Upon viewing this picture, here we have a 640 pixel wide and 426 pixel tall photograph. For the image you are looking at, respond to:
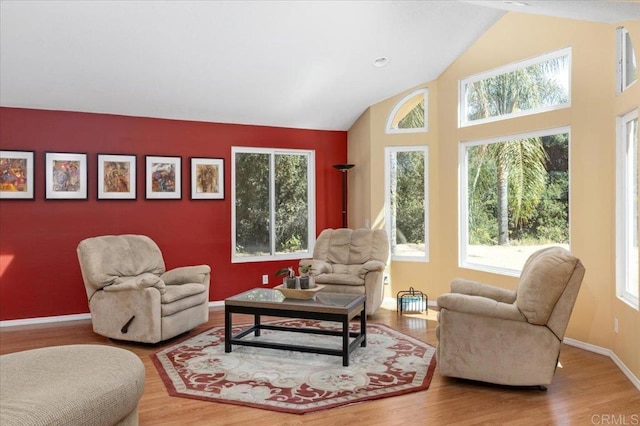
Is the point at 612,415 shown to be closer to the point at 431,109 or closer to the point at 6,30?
the point at 431,109

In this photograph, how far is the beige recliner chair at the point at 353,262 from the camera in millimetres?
5473

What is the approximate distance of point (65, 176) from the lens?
559 cm

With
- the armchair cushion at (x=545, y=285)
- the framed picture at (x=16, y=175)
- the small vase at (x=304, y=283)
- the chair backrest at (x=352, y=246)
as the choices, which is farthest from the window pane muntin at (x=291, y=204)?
the armchair cushion at (x=545, y=285)

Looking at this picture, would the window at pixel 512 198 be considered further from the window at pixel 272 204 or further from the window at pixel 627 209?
the window at pixel 272 204

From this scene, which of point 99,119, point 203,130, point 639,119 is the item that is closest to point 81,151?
point 99,119

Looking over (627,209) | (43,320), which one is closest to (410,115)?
(627,209)

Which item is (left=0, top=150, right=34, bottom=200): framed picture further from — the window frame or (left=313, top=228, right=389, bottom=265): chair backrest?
the window frame

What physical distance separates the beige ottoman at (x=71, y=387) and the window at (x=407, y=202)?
449 cm

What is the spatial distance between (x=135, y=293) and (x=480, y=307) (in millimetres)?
3157

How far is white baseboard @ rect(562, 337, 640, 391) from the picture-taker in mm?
3590

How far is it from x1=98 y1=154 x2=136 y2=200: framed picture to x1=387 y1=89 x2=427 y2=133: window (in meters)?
3.42

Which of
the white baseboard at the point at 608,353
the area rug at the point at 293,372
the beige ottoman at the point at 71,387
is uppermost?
the beige ottoman at the point at 71,387

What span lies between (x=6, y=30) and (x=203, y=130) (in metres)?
2.55

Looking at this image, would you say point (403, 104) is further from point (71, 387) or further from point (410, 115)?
point (71, 387)
